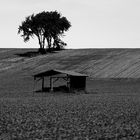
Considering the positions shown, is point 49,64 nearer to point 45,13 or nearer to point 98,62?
point 98,62

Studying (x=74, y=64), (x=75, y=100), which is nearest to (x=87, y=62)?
(x=74, y=64)

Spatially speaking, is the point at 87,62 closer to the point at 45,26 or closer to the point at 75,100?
the point at 45,26

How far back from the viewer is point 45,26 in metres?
111

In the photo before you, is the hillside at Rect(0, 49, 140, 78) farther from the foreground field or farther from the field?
the foreground field

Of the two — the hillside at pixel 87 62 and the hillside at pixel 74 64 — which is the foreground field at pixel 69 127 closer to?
the hillside at pixel 74 64

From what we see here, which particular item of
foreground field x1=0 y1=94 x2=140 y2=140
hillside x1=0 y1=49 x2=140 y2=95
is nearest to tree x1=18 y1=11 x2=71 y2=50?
hillside x1=0 y1=49 x2=140 y2=95

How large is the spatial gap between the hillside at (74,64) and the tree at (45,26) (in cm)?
434

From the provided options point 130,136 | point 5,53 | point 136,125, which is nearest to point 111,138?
point 130,136

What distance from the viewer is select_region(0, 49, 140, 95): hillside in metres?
80.2

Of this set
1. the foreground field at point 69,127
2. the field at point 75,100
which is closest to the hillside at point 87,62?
the field at point 75,100

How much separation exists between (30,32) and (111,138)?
95.7 m

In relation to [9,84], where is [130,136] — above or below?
above

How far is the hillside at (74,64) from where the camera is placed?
80.2 m

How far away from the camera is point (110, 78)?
255 ft
